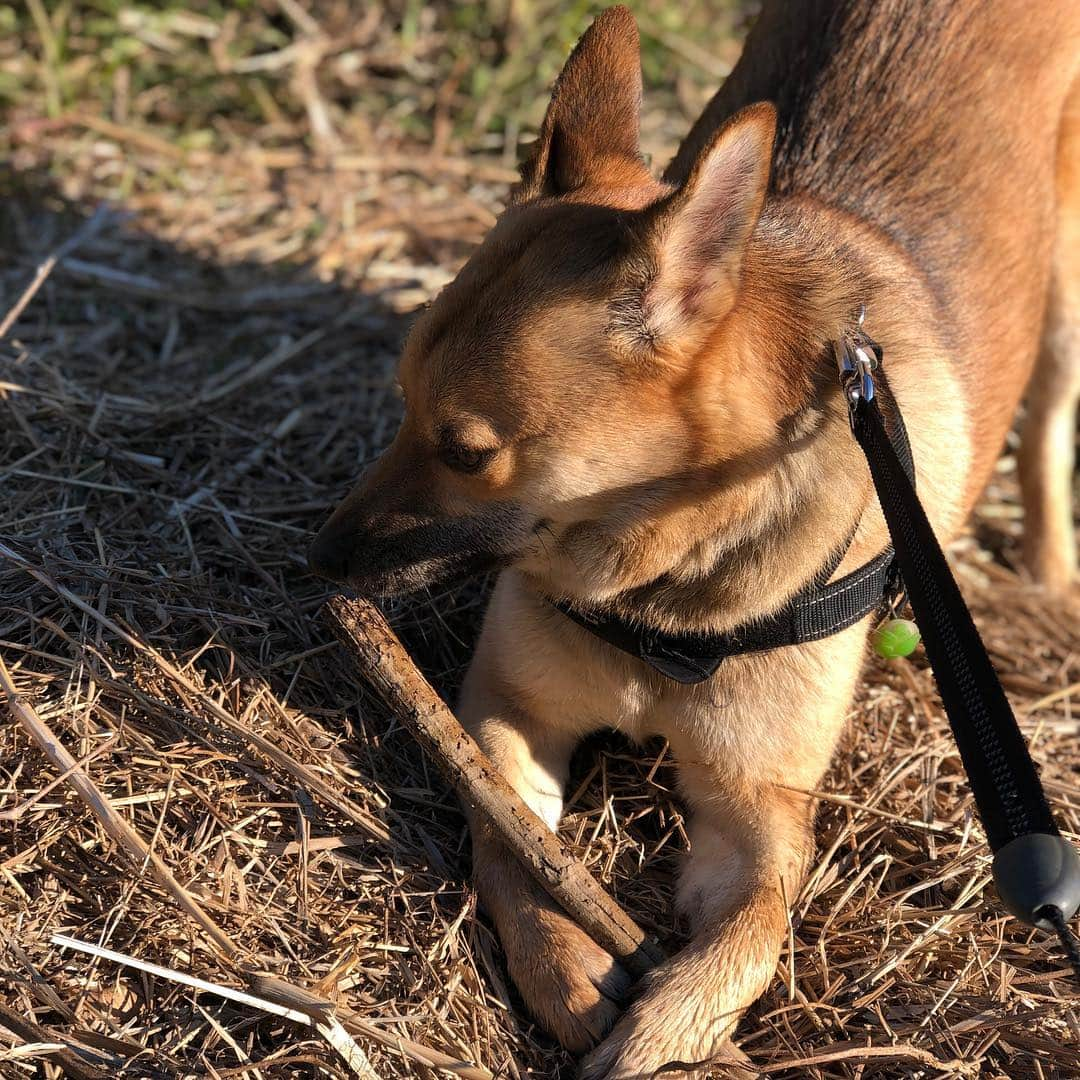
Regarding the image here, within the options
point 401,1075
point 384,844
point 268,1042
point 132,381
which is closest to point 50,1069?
point 268,1042

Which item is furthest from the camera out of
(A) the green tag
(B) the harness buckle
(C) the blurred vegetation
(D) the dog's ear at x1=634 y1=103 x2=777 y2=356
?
(C) the blurred vegetation

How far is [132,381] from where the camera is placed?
3.88m

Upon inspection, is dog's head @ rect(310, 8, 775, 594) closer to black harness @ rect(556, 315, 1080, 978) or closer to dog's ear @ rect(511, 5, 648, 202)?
dog's ear @ rect(511, 5, 648, 202)

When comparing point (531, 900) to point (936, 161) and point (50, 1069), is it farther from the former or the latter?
point (936, 161)

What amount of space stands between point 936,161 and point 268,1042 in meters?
2.59

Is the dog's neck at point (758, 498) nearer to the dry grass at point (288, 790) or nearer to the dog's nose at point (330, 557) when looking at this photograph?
the dog's nose at point (330, 557)

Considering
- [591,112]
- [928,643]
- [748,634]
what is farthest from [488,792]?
[591,112]

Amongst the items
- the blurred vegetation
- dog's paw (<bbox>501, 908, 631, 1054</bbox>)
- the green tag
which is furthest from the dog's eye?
the blurred vegetation

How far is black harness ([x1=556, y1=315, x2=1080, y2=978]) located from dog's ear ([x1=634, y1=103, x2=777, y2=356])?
27 cm

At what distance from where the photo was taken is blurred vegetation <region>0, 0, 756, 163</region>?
5133mm

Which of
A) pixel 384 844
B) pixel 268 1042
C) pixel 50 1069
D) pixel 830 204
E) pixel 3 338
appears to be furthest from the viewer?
pixel 3 338

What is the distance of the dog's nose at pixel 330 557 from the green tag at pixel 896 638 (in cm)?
118

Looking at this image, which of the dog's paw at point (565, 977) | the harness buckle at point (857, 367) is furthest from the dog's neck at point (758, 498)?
the dog's paw at point (565, 977)

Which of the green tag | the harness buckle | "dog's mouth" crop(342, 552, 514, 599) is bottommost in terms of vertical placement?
"dog's mouth" crop(342, 552, 514, 599)
